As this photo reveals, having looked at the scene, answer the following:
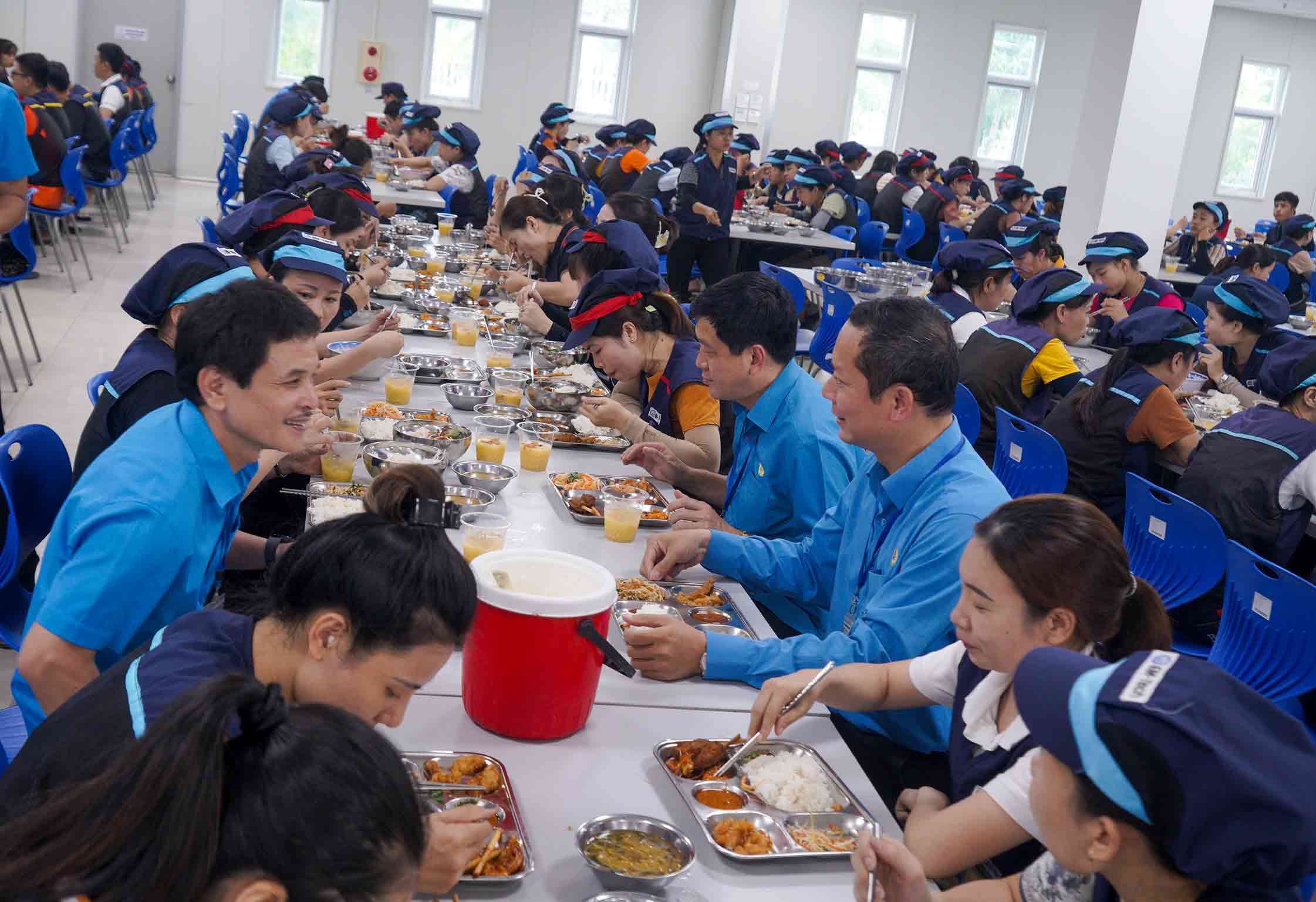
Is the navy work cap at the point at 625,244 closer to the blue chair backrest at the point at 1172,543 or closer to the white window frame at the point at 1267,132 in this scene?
the blue chair backrest at the point at 1172,543

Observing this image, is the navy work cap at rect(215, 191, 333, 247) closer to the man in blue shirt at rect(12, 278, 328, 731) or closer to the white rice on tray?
the man in blue shirt at rect(12, 278, 328, 731)

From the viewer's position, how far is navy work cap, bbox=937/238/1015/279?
6.36 metres

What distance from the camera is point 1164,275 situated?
32.6ft

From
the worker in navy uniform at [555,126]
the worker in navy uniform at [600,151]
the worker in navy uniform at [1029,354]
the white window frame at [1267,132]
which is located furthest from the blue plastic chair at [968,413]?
the white window frame at [1267,132]

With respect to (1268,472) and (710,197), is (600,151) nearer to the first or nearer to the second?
(710,197)

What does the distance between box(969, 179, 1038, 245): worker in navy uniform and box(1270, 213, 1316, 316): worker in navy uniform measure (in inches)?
82.2

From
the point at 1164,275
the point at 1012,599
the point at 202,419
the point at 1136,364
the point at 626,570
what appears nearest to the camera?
the point at 1012,599

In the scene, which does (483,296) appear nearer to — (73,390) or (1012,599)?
(73,390)

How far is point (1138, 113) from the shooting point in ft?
27.6

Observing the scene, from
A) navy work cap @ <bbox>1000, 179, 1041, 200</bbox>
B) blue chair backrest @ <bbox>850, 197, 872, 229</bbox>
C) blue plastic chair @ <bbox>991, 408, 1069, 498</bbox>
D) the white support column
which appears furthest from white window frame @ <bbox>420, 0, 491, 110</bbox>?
blue plastic chair @ <bbox>991, 408, 1069, 498</bbox>

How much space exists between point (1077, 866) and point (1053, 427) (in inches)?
146

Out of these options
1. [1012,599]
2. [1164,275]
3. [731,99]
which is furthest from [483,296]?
[731,99]

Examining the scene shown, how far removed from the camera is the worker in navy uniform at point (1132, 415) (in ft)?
14.4

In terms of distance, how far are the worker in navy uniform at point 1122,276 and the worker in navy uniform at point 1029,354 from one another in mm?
1735
